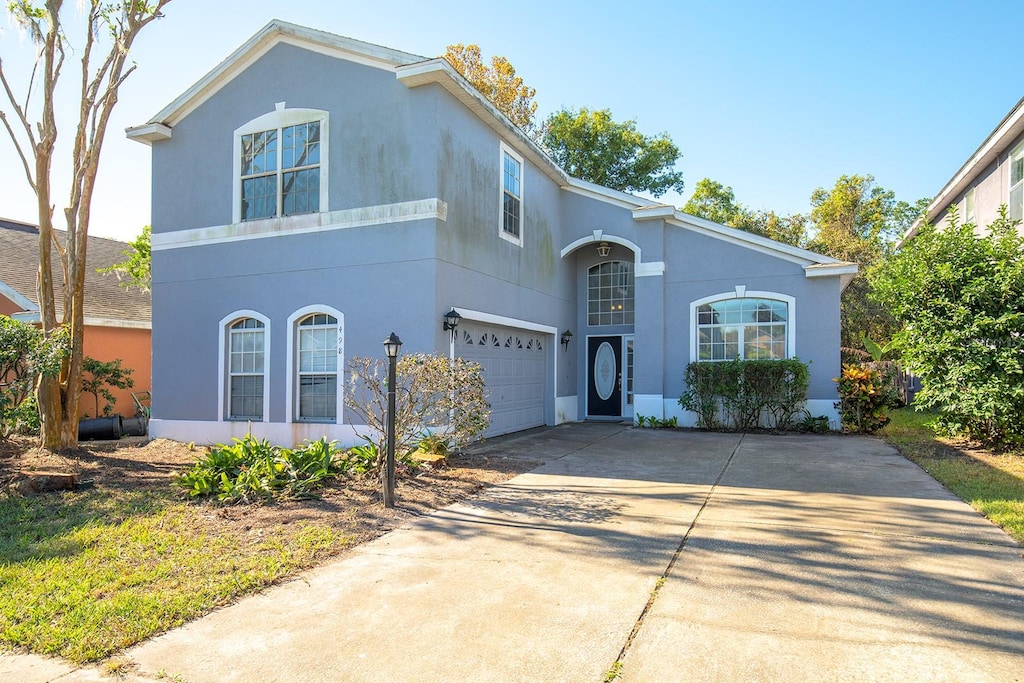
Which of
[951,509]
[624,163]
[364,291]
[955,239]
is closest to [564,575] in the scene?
[951,509]

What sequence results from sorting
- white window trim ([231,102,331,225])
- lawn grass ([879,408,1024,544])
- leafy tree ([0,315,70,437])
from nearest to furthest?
lawn grass ([879,408,1024,544])
leafy tree ([0,315,70,437])
white window trim ([231,102,331,225])

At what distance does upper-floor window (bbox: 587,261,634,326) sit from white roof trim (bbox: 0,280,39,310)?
505 inches

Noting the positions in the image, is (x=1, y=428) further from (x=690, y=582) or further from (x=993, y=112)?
(x=993, y=112)

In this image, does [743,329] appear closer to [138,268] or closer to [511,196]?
[511,196]

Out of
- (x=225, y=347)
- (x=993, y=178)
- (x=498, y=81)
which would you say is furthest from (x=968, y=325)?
(x=498, y=81)

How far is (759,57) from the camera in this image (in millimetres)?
13500

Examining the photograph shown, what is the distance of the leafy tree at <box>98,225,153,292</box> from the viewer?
16.0 m

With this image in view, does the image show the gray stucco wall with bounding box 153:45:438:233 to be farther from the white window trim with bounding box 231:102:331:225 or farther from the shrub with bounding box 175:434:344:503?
the shrub with bounding box 175:434:344:503

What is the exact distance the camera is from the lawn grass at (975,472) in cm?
608

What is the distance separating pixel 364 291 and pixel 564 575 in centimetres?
665

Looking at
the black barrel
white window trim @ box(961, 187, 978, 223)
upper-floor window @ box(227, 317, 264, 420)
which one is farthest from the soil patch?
white window trim @ box(961, 187, 978, 223)

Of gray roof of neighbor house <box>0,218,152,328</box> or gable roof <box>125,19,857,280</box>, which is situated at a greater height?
gable roof <box>125,19,857,280</box>

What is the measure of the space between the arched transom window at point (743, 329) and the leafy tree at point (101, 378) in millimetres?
12321

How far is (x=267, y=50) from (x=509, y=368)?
7.18 metres
